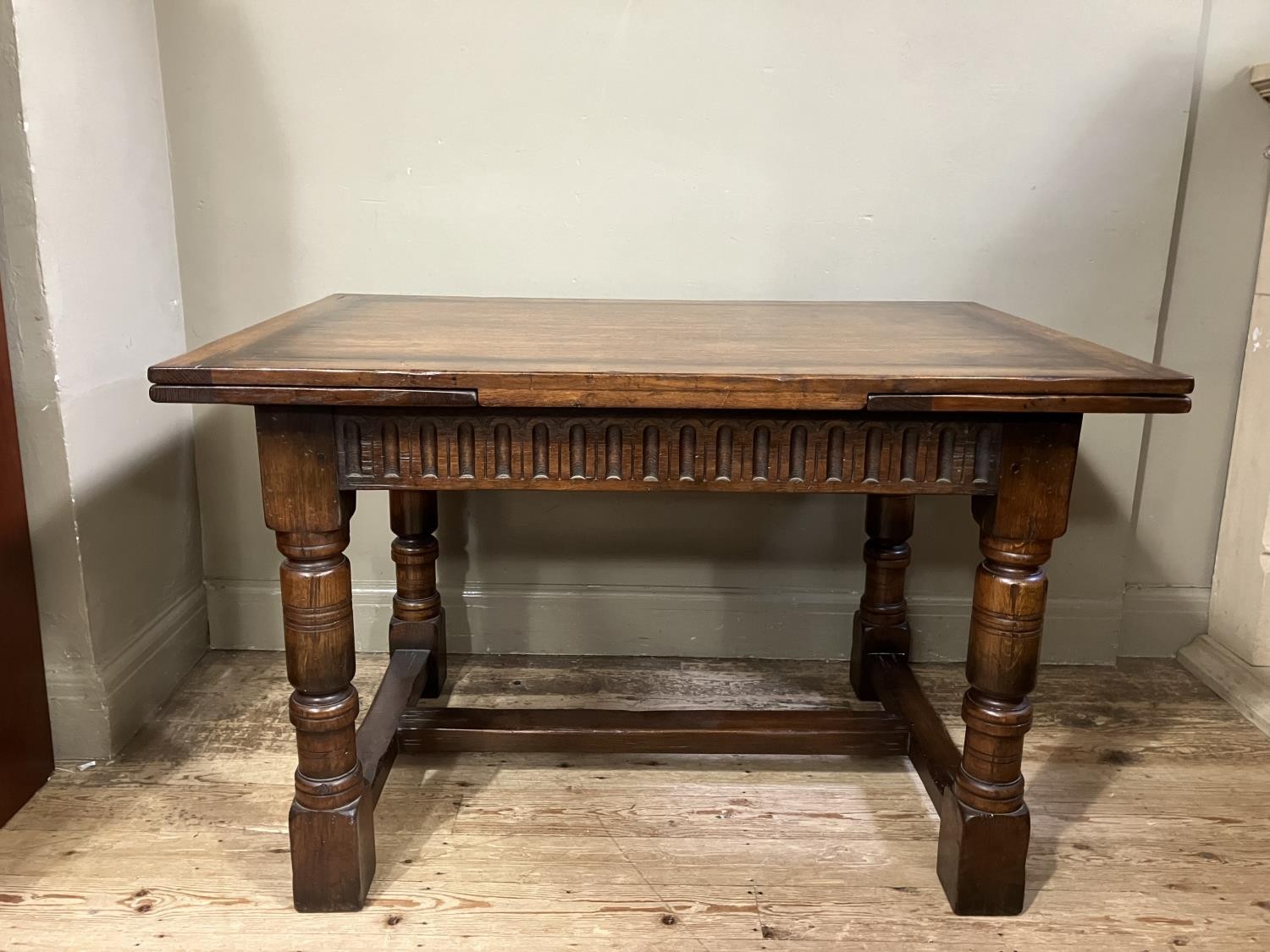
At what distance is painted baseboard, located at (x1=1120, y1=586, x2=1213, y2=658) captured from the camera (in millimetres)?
2510

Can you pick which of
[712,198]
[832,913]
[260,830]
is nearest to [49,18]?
[712,198]

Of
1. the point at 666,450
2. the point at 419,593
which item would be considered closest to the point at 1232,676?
the point at 666,450

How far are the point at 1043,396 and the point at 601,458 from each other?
595mm

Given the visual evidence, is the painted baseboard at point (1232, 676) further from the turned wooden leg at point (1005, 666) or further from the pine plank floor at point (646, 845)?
the turned wooden leg at point (1005, 666)

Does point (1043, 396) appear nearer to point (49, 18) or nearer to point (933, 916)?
point (933, 916)

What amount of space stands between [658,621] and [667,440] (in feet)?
3.76

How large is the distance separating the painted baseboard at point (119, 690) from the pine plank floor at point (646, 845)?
0.05 meters

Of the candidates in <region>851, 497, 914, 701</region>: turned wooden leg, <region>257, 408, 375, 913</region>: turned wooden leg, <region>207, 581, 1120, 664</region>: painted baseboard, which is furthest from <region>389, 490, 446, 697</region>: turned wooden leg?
<region>851, 497, 914, 701</region>: turned wooden leg

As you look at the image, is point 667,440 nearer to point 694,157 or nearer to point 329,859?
point 329,859

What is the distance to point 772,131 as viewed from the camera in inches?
87.7

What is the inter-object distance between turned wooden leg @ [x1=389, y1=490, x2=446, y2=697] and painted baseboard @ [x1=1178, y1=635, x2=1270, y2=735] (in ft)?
5.88

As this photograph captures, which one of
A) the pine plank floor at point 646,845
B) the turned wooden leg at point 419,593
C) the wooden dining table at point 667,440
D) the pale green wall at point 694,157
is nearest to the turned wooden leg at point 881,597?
the pine plank floor at point 646,845

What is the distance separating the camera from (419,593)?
7.29ft

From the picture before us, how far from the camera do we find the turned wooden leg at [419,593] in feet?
7.09
